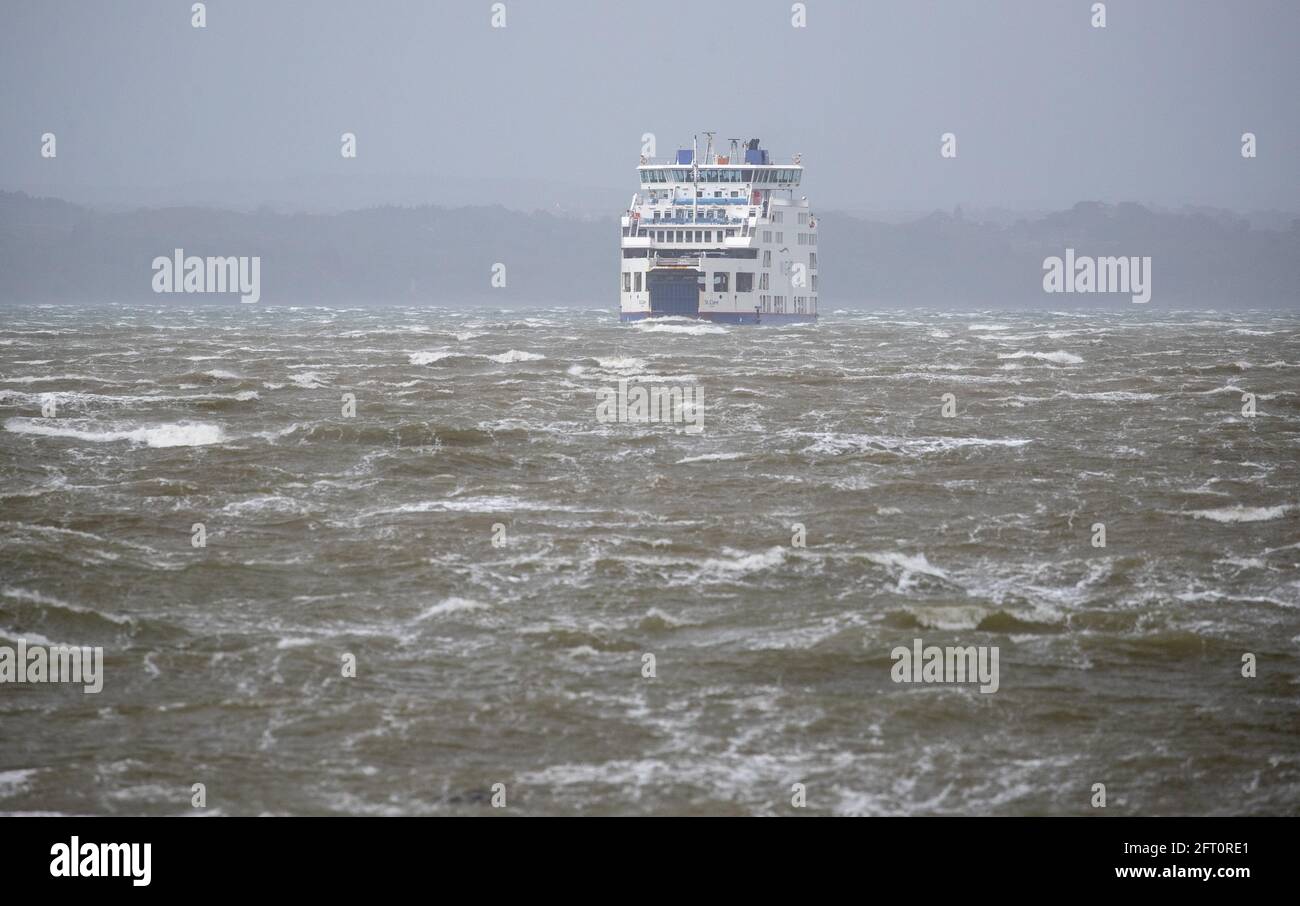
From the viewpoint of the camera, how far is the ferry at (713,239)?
423 ft

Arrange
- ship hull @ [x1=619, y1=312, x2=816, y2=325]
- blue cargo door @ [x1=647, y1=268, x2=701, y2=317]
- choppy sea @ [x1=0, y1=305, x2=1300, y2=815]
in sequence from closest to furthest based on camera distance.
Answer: choppy sea @ [x1=0, y1=305, x2=1300, y2=815] → blue cargo door @ [x1=647, y1=268, x2=701, y2=317] → ship hull @ [x1=619, y1=312, x2=816, y2=325]

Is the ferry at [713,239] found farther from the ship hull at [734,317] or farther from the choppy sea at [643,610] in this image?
the choppy sea at [643,610]

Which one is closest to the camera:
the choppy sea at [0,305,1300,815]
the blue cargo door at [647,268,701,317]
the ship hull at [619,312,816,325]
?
the choppy sea at [0,305,1300,815]

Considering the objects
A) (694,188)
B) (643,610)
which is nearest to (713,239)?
(694,188)

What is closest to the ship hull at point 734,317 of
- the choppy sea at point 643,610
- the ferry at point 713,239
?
the ferry at point 713,239

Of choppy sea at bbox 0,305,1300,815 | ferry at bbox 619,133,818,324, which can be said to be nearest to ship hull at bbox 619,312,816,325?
ferry at bbox 619,133,818,324

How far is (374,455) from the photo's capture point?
41656mm

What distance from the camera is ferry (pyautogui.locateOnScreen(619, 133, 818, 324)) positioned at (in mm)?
128875

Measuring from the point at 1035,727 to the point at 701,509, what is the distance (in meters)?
14.9

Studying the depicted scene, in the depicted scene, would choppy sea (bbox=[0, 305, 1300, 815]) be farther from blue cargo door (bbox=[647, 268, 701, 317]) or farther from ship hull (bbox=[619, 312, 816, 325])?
ship hull (bbox=[619, 312, 816, 325])

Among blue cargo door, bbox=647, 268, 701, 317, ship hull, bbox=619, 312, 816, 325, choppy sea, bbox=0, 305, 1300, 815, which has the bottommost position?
choppy sea, bbox=0, 305, 1300, 815

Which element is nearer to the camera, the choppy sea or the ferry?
the choppy sea

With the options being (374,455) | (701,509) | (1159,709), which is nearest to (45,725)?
(1159,709)
